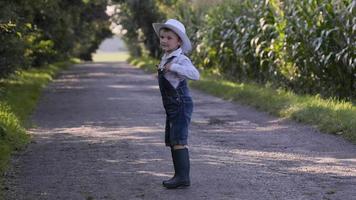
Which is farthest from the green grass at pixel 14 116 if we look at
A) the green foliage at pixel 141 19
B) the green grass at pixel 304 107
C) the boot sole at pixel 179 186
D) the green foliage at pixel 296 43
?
the green foliage at pixel 141 19

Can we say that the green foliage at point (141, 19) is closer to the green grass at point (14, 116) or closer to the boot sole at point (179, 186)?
the green grass at point (14, 116)

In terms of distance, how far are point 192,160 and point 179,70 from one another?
6.40ft

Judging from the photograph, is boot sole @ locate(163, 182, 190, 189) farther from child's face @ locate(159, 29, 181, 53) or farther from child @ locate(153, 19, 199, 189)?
child's face @ locate(159, 29, 181, 53)

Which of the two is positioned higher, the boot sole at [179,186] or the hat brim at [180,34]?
the hat brim at [180,34]

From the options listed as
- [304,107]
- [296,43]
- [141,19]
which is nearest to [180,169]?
[304,107]

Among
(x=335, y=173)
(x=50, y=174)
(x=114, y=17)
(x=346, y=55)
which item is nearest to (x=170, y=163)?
(x=50, y=174)

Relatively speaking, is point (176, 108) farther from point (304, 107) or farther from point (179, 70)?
point (304, 107)

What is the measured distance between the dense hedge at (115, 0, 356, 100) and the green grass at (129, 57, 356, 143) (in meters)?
0.54

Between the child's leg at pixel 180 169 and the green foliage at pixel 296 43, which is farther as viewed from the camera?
the green foliage at pixel 296 43

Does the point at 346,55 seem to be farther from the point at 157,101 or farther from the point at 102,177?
the point at 102,177

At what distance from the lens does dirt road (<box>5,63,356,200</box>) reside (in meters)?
6.42

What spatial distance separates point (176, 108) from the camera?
6.52m

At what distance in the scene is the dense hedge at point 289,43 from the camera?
13211 millimetres

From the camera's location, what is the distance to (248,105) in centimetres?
1507
